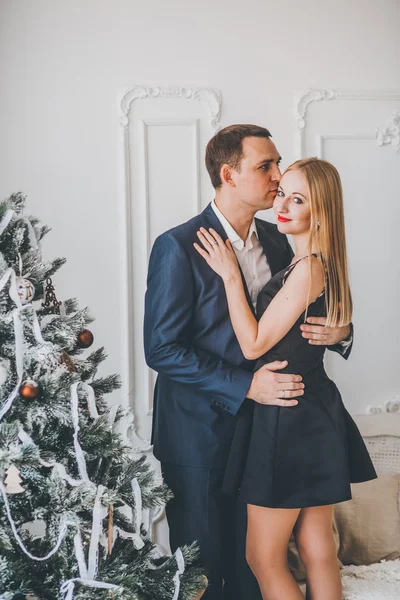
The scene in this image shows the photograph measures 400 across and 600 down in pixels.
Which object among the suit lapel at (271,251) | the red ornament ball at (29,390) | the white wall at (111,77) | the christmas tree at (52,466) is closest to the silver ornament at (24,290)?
the christmas tree at (52,466)

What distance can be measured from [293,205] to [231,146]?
0.41 meters

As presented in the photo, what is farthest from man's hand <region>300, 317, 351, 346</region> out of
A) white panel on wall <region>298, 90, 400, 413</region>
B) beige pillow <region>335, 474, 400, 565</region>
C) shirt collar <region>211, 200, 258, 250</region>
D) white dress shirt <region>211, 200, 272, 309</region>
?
white panel on wall <region>298, 90, 400, 413</region>

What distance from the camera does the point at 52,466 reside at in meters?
1.64

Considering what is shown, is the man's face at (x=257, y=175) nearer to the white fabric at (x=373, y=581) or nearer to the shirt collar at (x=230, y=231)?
the shirt collar at (x=230, y=231)

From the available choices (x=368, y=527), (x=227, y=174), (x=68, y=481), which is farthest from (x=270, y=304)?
(x=368, y=527)

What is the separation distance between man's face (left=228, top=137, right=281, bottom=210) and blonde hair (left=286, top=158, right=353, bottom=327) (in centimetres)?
26

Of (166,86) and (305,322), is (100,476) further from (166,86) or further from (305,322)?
(166,86)

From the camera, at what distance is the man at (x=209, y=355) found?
2.09 meters

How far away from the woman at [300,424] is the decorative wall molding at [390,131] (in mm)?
1079

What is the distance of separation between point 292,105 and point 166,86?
0.51m

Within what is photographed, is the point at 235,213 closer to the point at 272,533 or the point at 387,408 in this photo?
the point at 272,533

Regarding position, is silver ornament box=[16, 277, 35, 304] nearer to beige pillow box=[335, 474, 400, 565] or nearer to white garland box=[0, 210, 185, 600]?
white garland box=[0, 210, 185, 600]

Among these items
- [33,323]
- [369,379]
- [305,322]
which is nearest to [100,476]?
[33,323]

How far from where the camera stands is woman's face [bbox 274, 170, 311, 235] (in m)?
1.93
